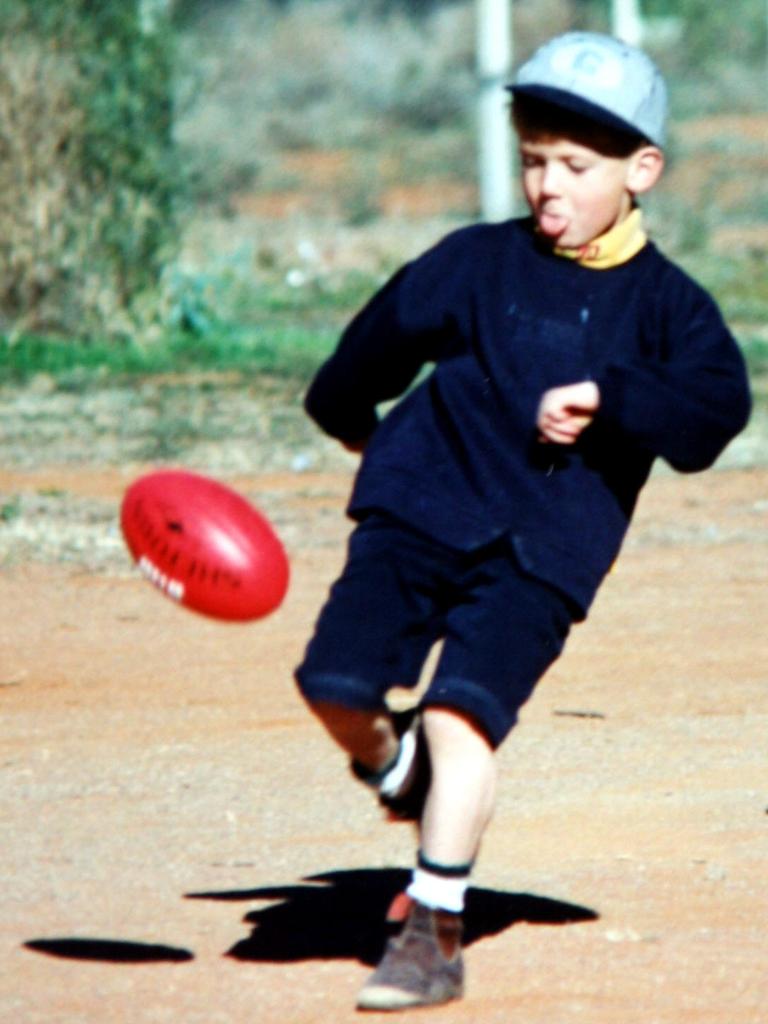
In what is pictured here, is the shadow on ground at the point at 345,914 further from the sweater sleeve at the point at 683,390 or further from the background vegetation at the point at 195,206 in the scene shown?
the background vegetation at the point at 195,206

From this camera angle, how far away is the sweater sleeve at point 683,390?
175 inches

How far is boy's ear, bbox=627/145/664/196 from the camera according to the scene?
463 centimetres

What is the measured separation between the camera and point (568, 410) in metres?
4.43

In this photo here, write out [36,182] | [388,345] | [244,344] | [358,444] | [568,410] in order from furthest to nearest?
[244,344]
[36,182]
[358,444]
[388,345]
[568,410]

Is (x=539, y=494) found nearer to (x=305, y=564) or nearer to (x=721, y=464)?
(x=305, y=564)

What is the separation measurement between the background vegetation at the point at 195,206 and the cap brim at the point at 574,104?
9272 mm

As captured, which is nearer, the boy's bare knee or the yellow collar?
the boy's bare knee

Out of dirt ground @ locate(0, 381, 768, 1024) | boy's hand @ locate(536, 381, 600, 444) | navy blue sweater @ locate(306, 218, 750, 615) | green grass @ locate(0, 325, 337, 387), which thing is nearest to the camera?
boy's hand @ locate(536, 381, 600, 444)

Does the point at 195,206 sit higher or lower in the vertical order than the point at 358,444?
lower

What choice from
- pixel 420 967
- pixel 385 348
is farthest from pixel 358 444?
pixel 420 967

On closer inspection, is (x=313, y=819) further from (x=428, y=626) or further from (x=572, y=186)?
(x=572, y=186)

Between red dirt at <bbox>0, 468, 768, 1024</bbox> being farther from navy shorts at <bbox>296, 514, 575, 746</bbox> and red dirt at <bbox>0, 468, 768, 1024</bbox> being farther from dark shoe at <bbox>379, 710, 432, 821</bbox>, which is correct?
navy shorts at <bbox>296, 514, 575, 746</bbox>

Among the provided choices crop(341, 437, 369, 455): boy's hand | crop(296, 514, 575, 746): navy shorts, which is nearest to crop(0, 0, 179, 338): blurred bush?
crop(341, 437, 369, 455): boy's hand

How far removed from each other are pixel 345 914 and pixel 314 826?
0.63 m
